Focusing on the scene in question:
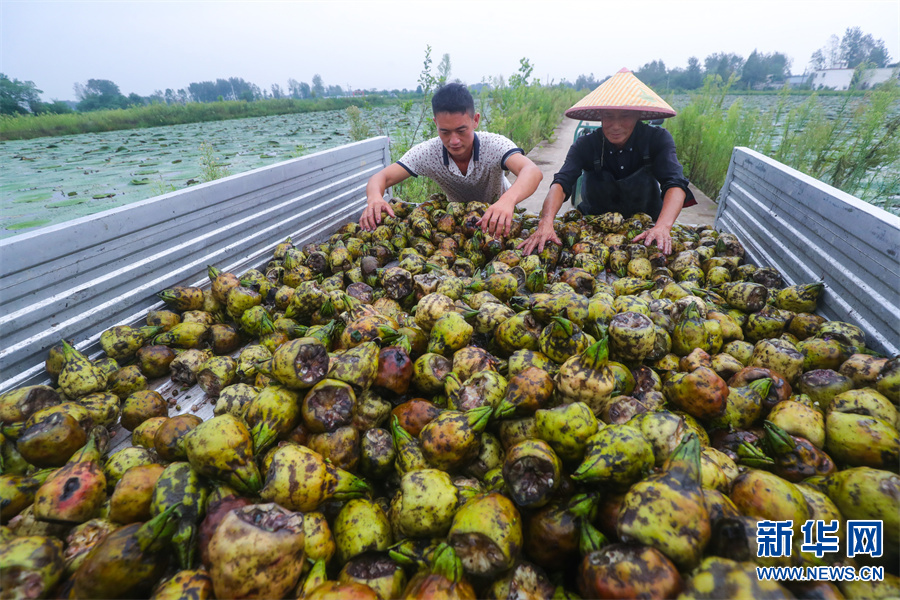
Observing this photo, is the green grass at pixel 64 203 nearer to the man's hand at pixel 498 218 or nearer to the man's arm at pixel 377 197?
the man's arm at pixel 377 197

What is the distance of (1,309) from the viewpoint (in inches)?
83.0

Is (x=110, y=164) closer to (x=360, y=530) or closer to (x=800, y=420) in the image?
(x=360, y=530)

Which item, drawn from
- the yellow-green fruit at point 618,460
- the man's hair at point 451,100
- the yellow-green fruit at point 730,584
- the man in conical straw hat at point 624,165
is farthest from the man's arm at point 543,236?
the yellow-green fruit at point 730,584

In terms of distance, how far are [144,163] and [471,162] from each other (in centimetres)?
1050

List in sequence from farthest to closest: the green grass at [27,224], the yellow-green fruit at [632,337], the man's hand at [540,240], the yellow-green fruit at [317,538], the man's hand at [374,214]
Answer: the green grass at [27,224] → the man's hand at [374,214] → the man's hand at [540,240] → the yellow-green fruit at [632,337] → the yellow-green fruit at [317,538]

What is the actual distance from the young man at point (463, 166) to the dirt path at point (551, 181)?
2.28 m

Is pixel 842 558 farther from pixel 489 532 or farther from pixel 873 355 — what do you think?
pixel 873 355

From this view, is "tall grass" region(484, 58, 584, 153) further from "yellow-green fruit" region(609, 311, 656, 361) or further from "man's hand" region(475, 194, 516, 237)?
"yellow-green fruit" region(609, 311, 656, 361)

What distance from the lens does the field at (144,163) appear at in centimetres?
640

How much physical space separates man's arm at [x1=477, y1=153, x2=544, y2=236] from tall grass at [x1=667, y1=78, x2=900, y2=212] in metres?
5.03

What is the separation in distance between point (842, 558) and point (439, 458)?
4.58 feet

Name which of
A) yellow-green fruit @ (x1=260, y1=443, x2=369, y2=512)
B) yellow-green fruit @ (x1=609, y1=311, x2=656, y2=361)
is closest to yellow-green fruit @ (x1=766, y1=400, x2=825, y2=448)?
yellow-green fruit @ (x1=609, y1=311, x2=656, y2=361)

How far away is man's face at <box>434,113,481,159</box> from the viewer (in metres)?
4.18

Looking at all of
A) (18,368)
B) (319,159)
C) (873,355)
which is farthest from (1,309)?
(873,355)
